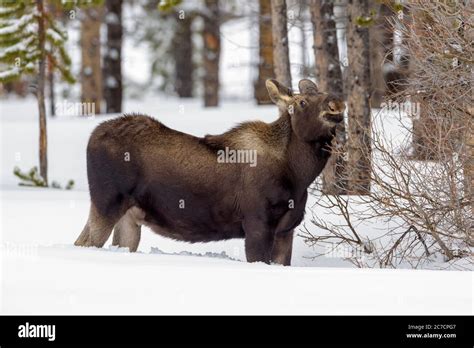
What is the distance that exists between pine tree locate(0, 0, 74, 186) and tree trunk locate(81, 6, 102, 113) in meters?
9.30

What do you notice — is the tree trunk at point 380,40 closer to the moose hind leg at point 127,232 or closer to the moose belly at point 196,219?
the moose belly at point 196,219

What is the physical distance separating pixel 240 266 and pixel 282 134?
219 centimetres

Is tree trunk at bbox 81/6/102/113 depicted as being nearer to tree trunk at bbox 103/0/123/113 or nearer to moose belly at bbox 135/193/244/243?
tree trunk at bbox 103/0/123/113

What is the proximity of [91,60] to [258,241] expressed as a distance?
18.3m

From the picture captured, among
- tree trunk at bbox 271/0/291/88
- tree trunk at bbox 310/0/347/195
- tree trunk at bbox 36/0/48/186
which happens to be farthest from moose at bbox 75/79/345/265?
tree trunk at bbox 36/0/48/186

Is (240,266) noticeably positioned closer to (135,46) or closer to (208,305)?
(208,305)

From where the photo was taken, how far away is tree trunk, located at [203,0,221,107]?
28.4 m

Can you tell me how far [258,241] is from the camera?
384 inches

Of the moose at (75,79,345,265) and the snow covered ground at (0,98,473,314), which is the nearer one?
the snow covered ground at (0,98,473,314)

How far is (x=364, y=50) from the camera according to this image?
14.1m

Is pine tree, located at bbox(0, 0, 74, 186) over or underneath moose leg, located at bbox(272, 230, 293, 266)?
over
